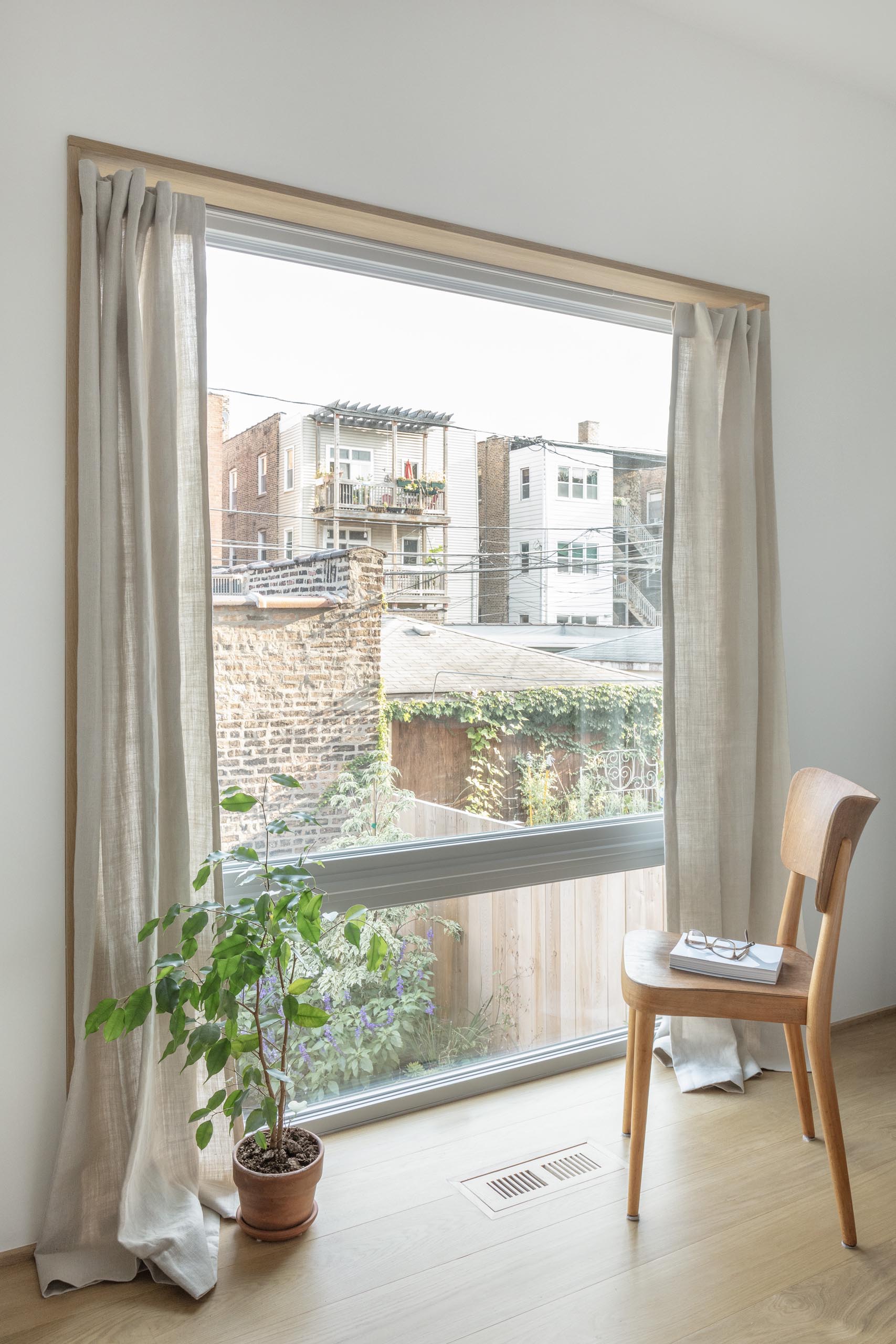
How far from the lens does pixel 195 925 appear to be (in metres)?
1.71

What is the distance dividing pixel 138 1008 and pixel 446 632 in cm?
116

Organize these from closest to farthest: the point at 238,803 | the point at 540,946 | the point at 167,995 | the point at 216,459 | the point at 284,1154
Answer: the point at 167,995
the point at 238,803
the point at 284,1154
the point at 216,459
the point at 540,946

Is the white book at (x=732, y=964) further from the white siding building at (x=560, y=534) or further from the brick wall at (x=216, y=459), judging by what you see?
the brick wall at (x=216, y=459)

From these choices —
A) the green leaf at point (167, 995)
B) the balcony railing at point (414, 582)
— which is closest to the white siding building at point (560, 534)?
the balcony railing at point (414, 582)

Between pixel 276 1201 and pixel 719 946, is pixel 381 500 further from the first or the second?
pixel 276 1201

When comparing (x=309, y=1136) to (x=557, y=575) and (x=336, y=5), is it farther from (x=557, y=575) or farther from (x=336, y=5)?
(x=336, y=5)

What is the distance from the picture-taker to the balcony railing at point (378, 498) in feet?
7.43

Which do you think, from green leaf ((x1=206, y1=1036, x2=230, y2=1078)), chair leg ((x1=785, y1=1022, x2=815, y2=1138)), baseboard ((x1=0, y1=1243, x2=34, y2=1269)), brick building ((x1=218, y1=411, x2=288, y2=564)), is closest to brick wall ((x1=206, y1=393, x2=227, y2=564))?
brick building ((x1=218, y1=411, x2=288, y2=564))

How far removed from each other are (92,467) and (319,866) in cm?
102

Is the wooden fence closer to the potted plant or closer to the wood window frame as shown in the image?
the potted plant

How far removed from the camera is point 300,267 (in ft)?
7.28

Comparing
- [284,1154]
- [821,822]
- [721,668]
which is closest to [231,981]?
[284,1154]

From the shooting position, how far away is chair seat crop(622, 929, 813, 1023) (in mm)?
1934

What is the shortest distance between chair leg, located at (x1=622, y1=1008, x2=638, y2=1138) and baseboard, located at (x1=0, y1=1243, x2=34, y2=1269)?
4.10 feet
